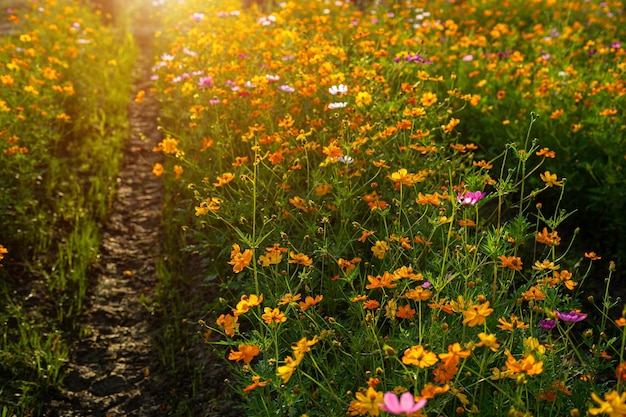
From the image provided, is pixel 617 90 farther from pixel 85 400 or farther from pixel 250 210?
pixel 85 400

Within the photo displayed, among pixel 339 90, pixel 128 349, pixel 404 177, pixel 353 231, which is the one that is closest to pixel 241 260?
pixel 404 177

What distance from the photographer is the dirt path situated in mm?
3238

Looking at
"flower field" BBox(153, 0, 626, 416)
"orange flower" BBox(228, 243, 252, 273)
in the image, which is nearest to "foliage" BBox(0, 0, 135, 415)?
"flower field" BBox(153, 0, 626, 416)

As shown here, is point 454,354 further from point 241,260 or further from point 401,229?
point 401,229

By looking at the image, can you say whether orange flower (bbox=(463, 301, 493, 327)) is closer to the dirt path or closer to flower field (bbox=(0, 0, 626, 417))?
→ flower field (bbox=(0, 0, 626, 417))

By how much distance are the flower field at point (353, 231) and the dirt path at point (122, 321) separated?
125 mm

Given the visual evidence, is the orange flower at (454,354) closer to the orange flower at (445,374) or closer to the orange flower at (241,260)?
the orange flower at (445,374)

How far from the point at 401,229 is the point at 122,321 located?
2002 mm

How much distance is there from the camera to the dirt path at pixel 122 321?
3.24 metres

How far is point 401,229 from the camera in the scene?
289 centimetres

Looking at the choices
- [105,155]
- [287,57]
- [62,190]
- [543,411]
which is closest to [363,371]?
[543,411]

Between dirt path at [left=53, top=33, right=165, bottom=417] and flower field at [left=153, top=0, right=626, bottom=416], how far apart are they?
0.44 m

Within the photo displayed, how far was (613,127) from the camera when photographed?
4.24 m

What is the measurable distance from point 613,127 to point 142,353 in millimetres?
3499
